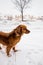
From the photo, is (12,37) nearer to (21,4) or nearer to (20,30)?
(20,30)

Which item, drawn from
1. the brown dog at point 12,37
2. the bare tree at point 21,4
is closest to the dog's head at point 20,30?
the brown dog at point 12,37

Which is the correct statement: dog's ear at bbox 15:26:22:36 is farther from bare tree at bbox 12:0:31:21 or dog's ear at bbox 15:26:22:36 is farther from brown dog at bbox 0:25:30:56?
bare tree at bbox 12:0:31:21

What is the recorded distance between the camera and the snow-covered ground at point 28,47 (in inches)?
42.5

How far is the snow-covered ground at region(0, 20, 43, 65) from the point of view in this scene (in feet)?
3.54

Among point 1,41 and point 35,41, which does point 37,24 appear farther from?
point 1,41

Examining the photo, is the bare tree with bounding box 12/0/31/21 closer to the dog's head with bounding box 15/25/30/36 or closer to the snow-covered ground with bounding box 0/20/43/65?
the snow-covered ground with bounding box 0/20/43/65

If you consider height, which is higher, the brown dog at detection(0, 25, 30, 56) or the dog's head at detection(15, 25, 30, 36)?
the dog's head at detection(15, 25, 30, 36)

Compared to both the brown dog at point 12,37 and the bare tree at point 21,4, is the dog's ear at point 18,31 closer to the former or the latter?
the brown dog at point 12,37

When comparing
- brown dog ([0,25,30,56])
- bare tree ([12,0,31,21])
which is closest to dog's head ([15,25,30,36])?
brown dog ([0,25,30,56])

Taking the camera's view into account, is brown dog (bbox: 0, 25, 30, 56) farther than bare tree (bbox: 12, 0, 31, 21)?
No

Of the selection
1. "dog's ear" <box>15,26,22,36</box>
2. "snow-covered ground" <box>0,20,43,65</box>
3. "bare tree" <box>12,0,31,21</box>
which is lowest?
"snow-covered ground" <box>0,20,43,65</box>

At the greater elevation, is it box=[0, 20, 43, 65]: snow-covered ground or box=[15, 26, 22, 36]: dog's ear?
box=[15, 26, 22, 36]: dog's ear

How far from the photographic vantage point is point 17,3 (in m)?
1.25

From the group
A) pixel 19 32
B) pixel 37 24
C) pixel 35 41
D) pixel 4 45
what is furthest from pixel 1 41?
pixel 37 24
